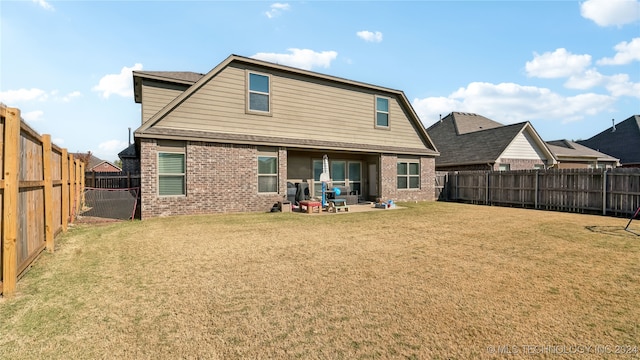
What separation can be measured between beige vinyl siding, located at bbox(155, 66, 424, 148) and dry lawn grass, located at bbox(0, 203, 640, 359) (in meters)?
6.34

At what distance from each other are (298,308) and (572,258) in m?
5.45

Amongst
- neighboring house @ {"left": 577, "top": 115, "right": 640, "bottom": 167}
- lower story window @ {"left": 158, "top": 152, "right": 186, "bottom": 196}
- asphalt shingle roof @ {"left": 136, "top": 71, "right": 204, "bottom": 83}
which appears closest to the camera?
lower story window @ {"left": 158, "top": 152, "right": 186, "bottom": 196}

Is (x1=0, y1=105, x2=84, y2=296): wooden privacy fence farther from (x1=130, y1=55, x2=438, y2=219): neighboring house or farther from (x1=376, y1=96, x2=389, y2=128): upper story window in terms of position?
(x1=376, y1=96, x2=389, y2=128): upper story window

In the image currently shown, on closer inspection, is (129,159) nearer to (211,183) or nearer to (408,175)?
(211,183)

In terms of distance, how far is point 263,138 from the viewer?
12891 mm

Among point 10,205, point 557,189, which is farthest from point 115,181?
point 557,189

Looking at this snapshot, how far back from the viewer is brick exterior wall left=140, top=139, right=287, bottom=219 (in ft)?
35.3

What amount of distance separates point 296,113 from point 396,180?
23.3 ft

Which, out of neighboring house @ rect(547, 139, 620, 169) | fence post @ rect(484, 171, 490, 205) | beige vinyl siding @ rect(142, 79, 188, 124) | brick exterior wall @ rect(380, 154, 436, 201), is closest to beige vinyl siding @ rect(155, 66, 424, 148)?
brick exterior wall @ rect(380, 154, 436, 201)

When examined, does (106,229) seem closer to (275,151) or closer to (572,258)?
(275,151)

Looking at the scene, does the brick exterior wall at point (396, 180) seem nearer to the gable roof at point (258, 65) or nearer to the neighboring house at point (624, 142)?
the gable roof at point (258, 65)

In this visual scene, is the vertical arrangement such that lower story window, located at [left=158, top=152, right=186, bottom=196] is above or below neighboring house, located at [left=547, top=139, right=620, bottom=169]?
below

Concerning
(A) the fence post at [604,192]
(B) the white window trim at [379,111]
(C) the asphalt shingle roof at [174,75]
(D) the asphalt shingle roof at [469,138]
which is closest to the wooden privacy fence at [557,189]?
(A) the fence post at [604,192]

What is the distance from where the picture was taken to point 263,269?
491 centimetres
